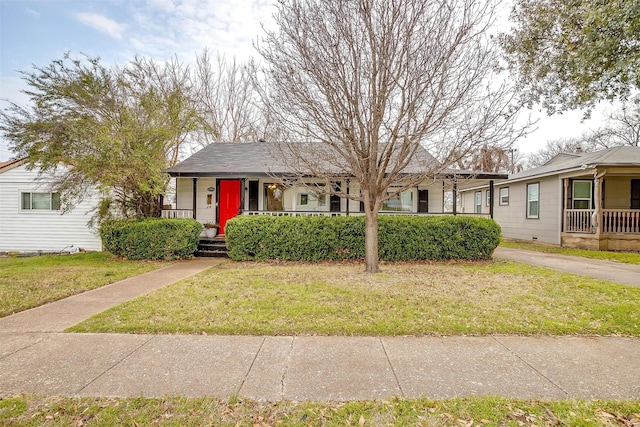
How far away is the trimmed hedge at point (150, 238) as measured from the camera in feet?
32.1

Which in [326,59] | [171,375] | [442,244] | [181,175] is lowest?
[171,375]

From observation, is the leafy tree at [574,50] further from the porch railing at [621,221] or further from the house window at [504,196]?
the house window at [504,196]

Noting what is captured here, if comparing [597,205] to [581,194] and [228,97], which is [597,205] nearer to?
[581,194]

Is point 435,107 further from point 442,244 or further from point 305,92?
point 442,244

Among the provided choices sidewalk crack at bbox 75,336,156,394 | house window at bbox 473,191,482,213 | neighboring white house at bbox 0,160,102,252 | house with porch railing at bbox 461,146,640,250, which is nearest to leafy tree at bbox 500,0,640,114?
house with porch railing at bbox 461,146,640,250

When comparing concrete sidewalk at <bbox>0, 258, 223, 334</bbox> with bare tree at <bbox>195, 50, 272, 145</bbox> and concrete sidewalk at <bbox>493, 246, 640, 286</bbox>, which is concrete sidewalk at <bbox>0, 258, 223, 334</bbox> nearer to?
concrete sidewalk at <bbox>493, 246, 640, 286</bbox>

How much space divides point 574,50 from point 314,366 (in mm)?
9865

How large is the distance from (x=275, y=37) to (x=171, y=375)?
650 centimetres

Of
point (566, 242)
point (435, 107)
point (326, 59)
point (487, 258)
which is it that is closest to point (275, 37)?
point (326, 59)

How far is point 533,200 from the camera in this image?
604 inches

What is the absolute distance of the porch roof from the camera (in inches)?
413

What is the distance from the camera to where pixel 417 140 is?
6.52m

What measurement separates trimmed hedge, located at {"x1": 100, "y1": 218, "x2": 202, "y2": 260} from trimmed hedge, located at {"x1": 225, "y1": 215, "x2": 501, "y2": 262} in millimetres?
1526

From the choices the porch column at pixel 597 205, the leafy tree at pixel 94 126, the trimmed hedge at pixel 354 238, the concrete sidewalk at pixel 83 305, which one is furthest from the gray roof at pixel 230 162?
the porch column at pixel 597 205
